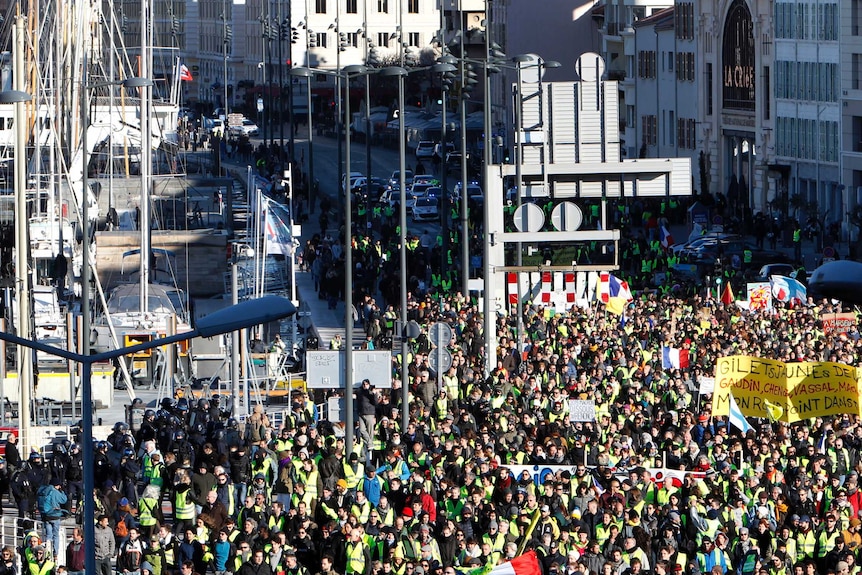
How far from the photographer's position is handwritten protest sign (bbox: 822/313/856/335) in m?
38.5

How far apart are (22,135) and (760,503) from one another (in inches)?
610

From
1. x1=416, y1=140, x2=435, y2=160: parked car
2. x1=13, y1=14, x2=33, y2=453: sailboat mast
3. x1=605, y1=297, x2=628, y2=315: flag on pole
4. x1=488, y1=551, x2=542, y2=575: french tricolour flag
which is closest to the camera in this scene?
x1=488, y1=551, x2=542, y2=575: french tricolour flag

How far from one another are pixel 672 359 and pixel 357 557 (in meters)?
12.8

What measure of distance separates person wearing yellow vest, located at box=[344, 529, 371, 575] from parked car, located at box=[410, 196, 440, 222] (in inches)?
2204

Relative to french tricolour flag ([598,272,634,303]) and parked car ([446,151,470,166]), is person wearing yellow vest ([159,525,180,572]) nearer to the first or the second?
french tricolour flag ([598,272,634,303])

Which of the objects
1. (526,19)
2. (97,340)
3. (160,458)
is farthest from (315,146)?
(160,458)

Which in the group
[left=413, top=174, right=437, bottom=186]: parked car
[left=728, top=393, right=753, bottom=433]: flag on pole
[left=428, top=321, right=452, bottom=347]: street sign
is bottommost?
[left=728, top=393, right=753, bottom=433]: flag on pole

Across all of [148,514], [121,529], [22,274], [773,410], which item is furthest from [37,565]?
[22,274]

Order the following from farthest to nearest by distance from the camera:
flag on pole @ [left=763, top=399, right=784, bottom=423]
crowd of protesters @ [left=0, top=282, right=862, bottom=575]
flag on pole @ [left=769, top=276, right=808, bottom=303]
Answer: flag on pole @ [left=769, top=276, right=808, bottom=303], flag on pole @ [left=763, top=399, right=784, bottom=423], crowd of protesters @ [left=0, top=282, right=862, bottom=575]

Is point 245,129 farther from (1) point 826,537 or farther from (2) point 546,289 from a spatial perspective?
(1) point 826,537

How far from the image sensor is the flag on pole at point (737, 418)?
27.0 metres

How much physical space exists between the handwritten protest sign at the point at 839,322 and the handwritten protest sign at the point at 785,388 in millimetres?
10743

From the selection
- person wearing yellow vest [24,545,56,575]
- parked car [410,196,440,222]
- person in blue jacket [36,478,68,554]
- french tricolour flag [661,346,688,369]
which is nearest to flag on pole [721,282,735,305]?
french tricolour flag [661,346,688,369]

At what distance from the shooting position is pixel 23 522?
25.4 meters
